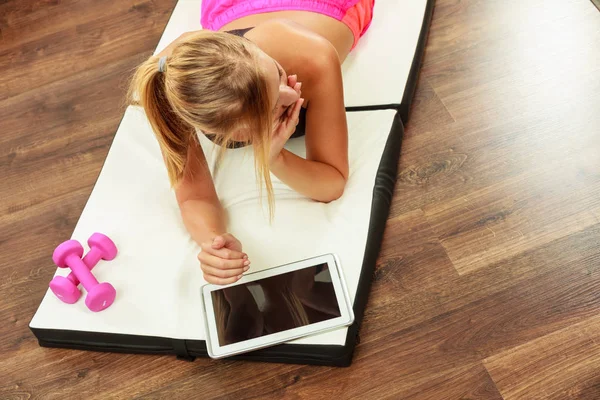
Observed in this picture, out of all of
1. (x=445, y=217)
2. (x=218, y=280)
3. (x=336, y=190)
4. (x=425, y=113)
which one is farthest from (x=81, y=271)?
(x=425, y=113)

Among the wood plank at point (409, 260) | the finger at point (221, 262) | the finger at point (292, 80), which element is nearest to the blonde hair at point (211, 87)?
the finger at point (292, 80)

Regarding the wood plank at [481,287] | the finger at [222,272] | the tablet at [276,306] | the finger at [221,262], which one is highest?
the finger at [221,262]

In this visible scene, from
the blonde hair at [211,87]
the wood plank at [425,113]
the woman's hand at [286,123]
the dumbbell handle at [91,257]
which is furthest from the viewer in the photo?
the wood plank at [425,113]

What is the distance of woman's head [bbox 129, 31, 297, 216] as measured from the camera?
915 mm

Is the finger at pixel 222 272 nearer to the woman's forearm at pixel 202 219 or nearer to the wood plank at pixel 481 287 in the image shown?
the woman's forearm at pixel 202 219

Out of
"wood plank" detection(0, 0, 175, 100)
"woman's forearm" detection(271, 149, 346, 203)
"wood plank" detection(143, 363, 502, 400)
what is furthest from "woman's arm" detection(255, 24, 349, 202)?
"wood plank" detection(0, 0, 175, 100)

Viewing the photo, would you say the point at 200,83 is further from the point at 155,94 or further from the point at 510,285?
the point at 510,285

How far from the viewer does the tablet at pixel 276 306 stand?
1182 millimetres

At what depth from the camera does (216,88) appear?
0.92 meters

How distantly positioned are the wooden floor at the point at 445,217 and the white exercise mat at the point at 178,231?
0.29ft

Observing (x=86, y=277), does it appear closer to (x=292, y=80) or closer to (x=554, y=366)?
(x=292, y=80)

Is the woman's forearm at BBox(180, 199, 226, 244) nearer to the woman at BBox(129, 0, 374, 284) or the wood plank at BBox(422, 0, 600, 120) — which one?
the woman at BBox(129, 0, 374, 284)

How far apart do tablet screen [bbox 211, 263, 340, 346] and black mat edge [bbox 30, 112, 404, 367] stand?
0.14 feet

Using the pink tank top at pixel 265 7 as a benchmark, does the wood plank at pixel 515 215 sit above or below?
below
